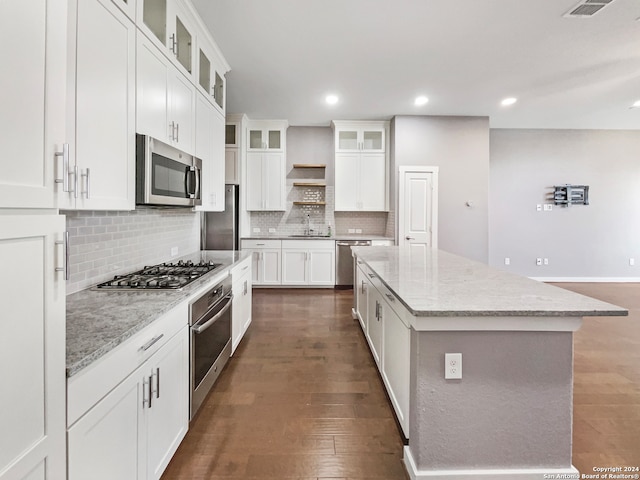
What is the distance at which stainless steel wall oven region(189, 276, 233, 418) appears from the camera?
5.99 ft

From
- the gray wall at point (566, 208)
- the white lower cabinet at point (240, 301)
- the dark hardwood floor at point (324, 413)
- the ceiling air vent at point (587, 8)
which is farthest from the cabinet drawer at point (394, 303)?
the gray wall at point (566, 208)

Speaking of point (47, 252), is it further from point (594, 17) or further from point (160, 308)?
point (594, 17)

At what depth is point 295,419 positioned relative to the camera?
6.66ft

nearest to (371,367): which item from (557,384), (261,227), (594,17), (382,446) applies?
(382,446)

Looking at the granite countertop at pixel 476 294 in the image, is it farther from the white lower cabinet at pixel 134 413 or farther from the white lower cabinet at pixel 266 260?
the white lower cabinet at pixel 266 260

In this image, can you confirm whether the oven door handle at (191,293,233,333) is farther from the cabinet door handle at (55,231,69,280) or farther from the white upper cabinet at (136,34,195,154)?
the white upper cabinet at (136,34,195,154)

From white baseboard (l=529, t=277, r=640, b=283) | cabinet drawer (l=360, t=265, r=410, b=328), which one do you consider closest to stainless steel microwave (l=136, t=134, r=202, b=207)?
cabinet drawer (l=360, t=265, r=410, b=328)

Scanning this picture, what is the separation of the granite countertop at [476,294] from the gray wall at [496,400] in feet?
0.45

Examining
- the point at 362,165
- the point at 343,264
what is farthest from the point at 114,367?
the point at 362,165

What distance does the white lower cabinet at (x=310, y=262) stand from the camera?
221 inches

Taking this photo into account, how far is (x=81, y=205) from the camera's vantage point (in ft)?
4.55

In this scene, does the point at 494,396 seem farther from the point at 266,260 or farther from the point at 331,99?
the point at 266,260

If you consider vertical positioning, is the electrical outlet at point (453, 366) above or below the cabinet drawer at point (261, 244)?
below

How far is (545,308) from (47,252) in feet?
5.81
